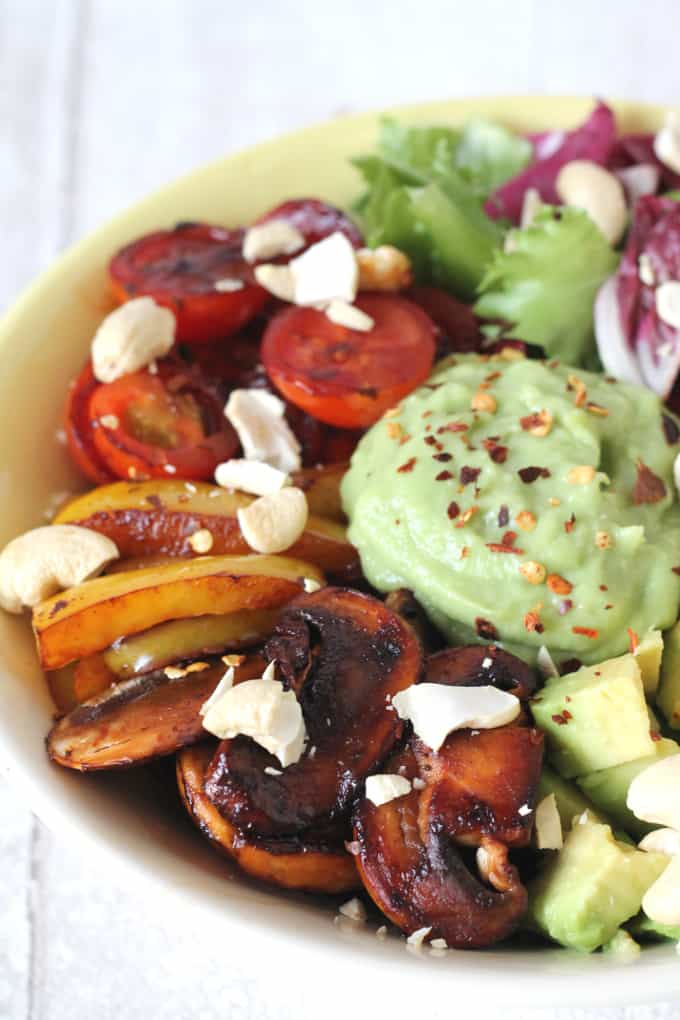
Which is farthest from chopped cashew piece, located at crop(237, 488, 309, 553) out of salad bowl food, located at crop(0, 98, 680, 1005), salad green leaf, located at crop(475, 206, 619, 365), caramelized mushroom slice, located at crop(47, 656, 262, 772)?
salad green leaf, located at crop(475, 206, 619, 365)

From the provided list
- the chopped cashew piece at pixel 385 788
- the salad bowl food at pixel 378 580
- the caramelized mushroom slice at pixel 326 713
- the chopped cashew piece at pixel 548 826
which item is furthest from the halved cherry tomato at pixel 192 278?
the chopped cashew piece at pixel 548 826

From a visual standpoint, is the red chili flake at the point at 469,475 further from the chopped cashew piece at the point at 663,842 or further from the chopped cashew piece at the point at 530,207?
the chopped cashew piece at the point at 530,207

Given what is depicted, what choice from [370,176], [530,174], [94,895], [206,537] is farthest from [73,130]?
[94,895]

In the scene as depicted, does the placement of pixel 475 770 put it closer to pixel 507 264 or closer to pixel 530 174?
pixel 507 264

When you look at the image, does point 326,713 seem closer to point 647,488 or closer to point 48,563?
point 48,563

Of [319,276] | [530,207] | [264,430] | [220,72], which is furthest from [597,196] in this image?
[220,72]
